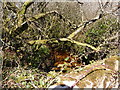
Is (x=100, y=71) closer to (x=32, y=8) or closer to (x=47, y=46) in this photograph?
(x=47, y=46)

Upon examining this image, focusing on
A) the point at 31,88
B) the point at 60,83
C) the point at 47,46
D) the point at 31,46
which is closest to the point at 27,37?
the point at 31,46

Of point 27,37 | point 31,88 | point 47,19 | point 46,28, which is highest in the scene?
→ point 47,19

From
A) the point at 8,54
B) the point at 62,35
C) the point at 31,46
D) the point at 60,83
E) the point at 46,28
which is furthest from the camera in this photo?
the point at 62,35

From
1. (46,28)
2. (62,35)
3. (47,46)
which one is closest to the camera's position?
(47,46)

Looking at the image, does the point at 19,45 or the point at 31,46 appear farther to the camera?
the point at 31,46

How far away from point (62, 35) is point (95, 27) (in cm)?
135

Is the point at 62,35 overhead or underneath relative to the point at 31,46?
overhead

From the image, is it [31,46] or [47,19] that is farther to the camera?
[47,19]

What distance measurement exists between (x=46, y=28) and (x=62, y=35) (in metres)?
0.95

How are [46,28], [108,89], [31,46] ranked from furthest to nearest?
[46,28], [31,46], [108,89]

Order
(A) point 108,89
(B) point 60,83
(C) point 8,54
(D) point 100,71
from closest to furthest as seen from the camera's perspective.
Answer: (B) point 60,83 < (A) point 108,89 < (D) point 100,71 < (C) point 8,54

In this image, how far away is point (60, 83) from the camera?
1531mm

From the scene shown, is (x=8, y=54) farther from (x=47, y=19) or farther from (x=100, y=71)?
(x=100, y=71)

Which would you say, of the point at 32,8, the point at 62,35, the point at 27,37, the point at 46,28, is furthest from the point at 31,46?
the point at 62,35
